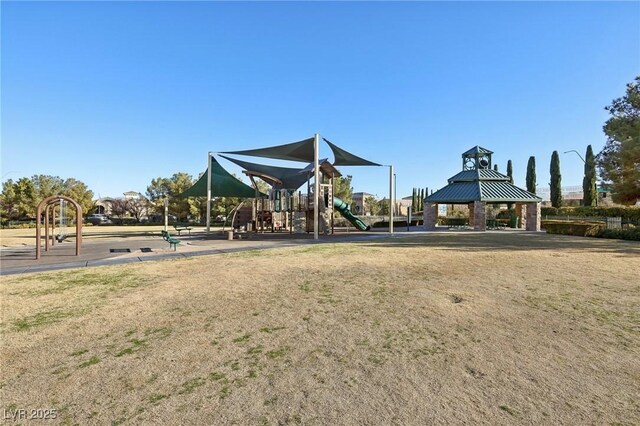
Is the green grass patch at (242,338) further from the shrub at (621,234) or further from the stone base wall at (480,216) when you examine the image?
the stone base wall at (480,216)

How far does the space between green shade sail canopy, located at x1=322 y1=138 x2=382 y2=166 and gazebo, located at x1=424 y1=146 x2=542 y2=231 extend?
11.1 m

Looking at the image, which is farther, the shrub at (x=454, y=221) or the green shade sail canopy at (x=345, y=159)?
the shrub at (x=454, y=221)

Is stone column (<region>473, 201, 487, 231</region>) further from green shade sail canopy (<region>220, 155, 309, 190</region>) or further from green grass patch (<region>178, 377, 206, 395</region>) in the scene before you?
green grass patch (<region>178, 377, 206, 395</region>)

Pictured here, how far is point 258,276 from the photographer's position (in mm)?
8055

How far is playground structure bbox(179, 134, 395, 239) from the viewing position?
65.6 ft

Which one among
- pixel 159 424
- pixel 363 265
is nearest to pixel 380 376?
pixel 159 424

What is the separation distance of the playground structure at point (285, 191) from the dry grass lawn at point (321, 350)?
1294cm

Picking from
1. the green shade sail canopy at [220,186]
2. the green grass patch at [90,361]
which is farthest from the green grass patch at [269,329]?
the green shade sail canopy at [220,186]

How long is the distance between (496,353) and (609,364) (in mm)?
1148

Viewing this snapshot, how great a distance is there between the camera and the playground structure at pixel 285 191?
787 inches

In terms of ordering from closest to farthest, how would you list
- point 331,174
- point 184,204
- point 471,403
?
1. point 471,403
2. point 331,174
3. point 184,204

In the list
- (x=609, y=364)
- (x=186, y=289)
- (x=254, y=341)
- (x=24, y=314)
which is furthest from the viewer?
(x=186, y=289)

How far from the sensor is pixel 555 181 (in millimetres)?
43594

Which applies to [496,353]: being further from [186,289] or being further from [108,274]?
[108,274]
